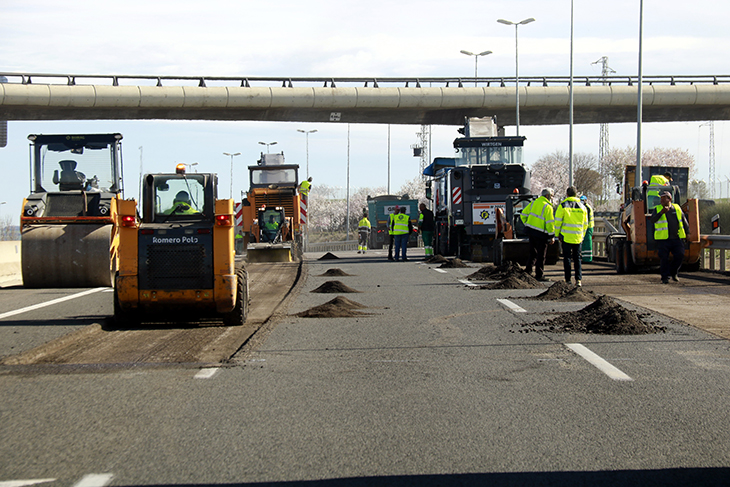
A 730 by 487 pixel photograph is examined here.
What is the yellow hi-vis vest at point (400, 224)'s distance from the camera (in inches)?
1027

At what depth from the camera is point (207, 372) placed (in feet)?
23.6

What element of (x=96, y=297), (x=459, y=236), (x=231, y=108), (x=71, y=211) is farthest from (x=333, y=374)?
(x=231, y=108)

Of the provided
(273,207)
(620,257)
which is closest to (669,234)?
(620,257)

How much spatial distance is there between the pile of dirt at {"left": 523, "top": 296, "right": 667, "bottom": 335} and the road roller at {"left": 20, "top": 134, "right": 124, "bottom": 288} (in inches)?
384

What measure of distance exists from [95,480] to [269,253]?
23.2 meters

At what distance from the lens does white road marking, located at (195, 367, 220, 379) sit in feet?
23.0

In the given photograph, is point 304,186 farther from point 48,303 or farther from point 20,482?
point 20,482

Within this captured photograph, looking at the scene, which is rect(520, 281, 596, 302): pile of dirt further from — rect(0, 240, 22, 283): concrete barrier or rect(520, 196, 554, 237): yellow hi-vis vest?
rect(0, 240, 22, 283): concrete barrier

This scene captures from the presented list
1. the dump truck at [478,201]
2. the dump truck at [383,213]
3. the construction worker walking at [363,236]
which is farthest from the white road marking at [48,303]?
the dump truck at [383,213]

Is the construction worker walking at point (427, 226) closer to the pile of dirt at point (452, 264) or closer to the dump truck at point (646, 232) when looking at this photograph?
the pile of dirt at point (452, 264)

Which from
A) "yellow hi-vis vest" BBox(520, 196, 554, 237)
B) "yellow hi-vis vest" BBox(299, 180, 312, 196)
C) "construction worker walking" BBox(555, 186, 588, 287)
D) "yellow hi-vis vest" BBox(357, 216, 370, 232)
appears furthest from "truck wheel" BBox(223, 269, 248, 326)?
"yellow hi-vis vest" BBox(357, 216, 370, 232)

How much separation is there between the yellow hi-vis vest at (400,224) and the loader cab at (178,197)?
15.1 m

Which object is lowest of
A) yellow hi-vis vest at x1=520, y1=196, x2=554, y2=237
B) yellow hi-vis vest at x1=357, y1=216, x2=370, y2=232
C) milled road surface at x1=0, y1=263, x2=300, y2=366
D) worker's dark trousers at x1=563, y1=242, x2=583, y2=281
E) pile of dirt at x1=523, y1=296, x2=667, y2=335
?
milled road surface at x1=0, y1=263, x2=300, y2=366

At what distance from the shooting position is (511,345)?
857cm
